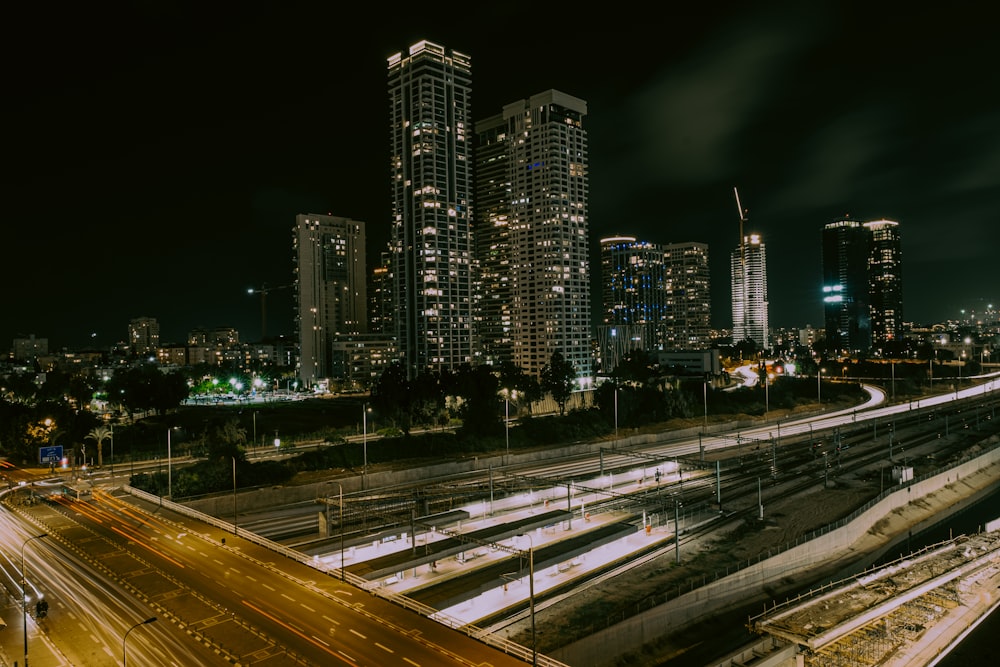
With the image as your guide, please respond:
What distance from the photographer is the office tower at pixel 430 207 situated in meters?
165

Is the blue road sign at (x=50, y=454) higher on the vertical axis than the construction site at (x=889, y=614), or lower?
higher

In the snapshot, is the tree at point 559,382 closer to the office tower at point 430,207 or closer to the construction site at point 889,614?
the office tower at point 430,207

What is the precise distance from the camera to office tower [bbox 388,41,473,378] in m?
165

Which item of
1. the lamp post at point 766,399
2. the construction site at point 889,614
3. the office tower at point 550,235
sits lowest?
the construction site at point 889,614

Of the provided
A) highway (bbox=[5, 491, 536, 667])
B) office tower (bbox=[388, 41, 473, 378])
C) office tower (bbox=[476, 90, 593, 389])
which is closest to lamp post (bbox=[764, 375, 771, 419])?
office tower (bbox=[476, 90, 593, 389])

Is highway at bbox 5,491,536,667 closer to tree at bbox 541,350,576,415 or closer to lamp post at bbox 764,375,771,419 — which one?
tree at bbox 541,350,576,415

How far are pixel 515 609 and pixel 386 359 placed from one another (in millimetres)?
150155

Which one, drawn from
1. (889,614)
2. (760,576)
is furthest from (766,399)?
(889,614)

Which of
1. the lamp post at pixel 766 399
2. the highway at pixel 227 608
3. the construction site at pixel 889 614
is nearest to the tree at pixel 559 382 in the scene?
the lamp post at pixel 766 399

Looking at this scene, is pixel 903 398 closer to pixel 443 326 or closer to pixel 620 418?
pixel 620 418

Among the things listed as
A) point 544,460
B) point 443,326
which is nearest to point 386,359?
point 443,326

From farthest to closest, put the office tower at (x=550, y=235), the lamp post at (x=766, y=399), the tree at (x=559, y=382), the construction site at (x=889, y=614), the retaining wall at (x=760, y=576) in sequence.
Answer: the office tower at (x=550, y=235) → the tree at (x=559, y=382) → the lamp post at (x=766, y=399) → the construction site at (x=889, y=614) → the retaining wall at (x=760, y=576)

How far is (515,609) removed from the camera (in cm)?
3438

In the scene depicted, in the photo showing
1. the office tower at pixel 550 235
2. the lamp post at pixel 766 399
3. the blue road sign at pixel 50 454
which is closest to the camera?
the blue road sign at pixel 50 454
